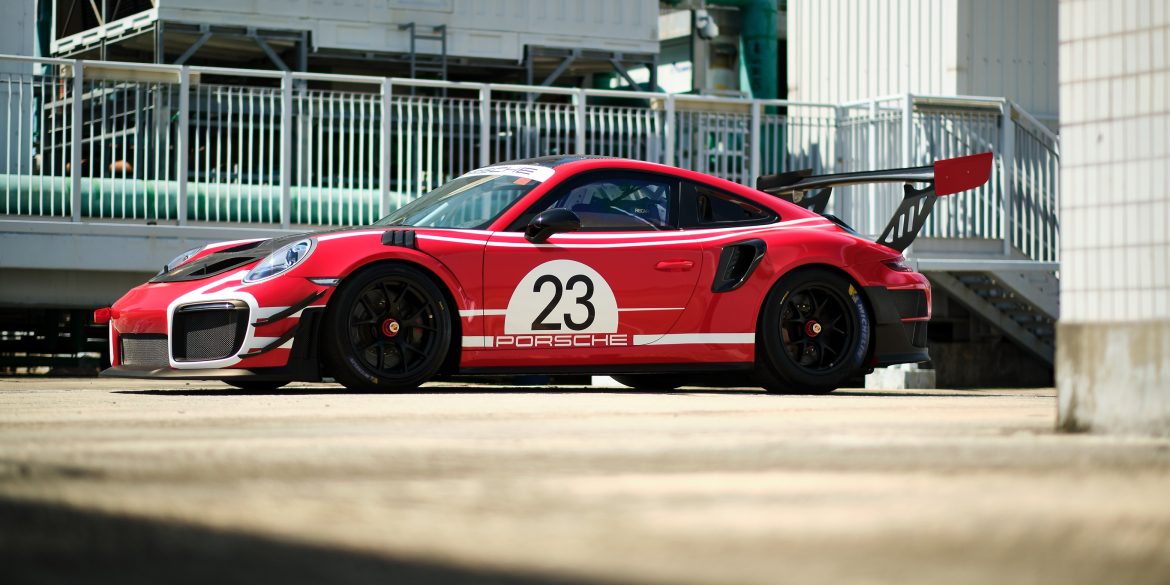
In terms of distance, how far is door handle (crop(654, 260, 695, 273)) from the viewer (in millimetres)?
8688

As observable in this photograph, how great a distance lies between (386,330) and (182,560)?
5771 millimetres

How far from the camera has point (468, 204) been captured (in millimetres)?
8773

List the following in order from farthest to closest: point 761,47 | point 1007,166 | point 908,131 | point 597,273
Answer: point 761,47
point 1007,166
point 908,131
point 597,273

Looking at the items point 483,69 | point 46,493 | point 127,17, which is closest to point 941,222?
point 483,69

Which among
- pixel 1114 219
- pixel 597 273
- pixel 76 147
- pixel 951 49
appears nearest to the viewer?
pixel 1114 219

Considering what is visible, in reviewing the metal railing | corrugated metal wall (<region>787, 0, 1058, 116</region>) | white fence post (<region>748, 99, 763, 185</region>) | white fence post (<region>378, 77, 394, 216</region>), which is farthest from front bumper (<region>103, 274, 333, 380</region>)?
corrugated metal wall (<region>787, 0, 1058, 116</region>)

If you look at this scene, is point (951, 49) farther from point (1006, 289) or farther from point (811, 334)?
point (811, 334)

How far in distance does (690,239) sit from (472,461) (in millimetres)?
5052

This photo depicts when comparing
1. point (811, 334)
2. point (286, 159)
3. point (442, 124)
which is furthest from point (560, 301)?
point (442, 124)

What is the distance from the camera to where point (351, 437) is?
15.4ft

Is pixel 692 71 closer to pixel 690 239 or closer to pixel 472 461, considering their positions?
pixel 690 239

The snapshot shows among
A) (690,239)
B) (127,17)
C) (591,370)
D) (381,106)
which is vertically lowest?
(591,370)

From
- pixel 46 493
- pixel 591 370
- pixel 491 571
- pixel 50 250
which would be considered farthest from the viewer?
pixel 50 250

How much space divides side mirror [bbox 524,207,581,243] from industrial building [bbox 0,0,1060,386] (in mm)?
4754
